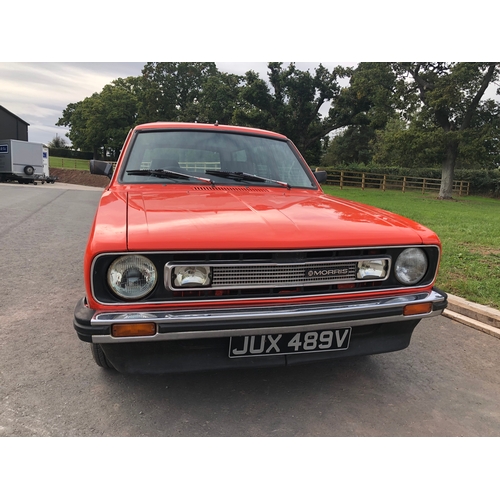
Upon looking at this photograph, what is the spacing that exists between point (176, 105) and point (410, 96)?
1349 inches

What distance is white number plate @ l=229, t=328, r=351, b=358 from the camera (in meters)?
2.12

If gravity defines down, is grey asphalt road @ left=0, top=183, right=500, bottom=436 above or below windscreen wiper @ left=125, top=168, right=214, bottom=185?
below

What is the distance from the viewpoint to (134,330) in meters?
1.91

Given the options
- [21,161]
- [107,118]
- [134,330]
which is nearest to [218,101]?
[21,161]

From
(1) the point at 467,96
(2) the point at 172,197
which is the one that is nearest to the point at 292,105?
(1) the point at 467,96

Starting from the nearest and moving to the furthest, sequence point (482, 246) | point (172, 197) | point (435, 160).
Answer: point (172, 197) < point (482, 246) < point (435, 160)

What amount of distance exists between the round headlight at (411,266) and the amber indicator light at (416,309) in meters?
0.15

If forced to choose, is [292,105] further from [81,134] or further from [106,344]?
[81,134]

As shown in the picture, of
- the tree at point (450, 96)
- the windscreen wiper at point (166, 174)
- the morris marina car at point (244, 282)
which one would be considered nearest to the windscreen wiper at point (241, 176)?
the windscreen wiper at point (166, 174)

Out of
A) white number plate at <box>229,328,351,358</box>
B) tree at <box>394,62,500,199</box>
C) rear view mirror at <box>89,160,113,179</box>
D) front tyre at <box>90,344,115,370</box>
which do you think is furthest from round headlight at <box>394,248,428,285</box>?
tree at <box>394,62,500,199</box>

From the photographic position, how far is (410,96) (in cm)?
2225

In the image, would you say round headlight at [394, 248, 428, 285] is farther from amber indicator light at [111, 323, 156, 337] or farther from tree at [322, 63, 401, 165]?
tree at [322, 63, 401, 165]

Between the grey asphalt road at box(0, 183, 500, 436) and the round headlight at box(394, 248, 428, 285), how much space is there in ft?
2.55

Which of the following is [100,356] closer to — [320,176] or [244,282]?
[244,282]
